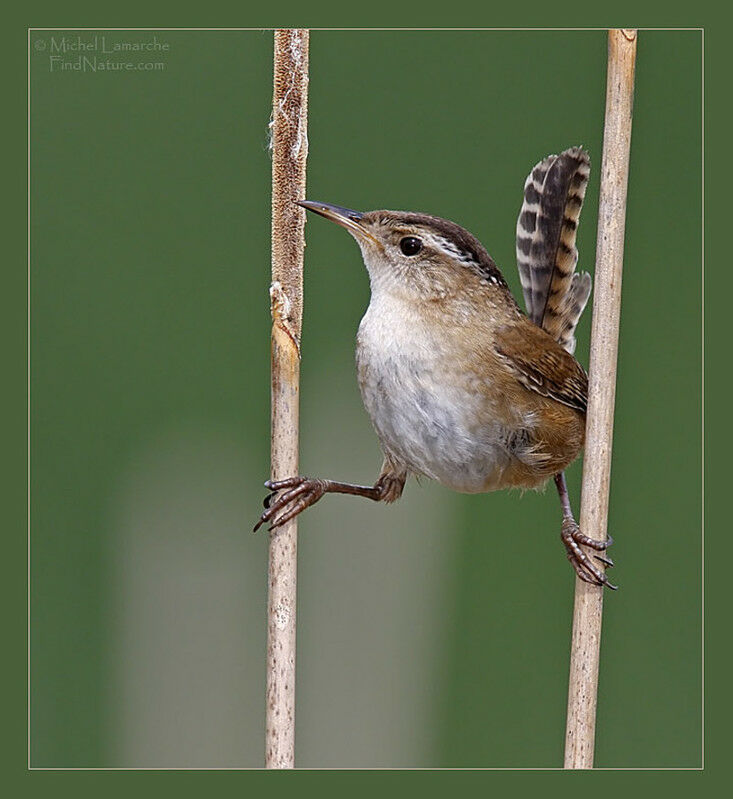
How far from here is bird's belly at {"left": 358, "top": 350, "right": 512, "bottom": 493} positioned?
2898 mm

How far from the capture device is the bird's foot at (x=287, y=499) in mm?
2805

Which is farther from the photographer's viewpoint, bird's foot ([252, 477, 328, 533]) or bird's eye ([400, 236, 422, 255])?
bird's eye ([400, 236, 422, 255])

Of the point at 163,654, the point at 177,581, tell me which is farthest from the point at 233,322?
the point at 163,654

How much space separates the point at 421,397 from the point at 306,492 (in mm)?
415

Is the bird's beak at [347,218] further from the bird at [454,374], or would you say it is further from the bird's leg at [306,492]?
the bird's leg at [306,492]

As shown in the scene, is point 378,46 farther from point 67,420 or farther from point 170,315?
point 67,420

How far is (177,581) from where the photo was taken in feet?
11.6

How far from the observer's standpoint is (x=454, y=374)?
9.55 ft

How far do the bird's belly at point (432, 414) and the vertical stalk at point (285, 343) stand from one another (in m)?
0.35

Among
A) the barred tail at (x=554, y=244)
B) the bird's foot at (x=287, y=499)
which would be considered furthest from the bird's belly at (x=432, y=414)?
the barred tail at (x=554, y=244)

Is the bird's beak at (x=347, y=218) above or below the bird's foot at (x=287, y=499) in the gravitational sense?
above

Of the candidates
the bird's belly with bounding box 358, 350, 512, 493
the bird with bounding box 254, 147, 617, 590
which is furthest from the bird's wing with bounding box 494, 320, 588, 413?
the bird's belly with bounding box 358, 350, 512, 493

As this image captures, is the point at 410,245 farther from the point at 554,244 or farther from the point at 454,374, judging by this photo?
the point at 554,244

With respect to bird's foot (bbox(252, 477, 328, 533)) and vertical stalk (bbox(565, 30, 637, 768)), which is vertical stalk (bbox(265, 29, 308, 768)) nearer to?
bird's foot (bbox(252, 477, 328, 533))
